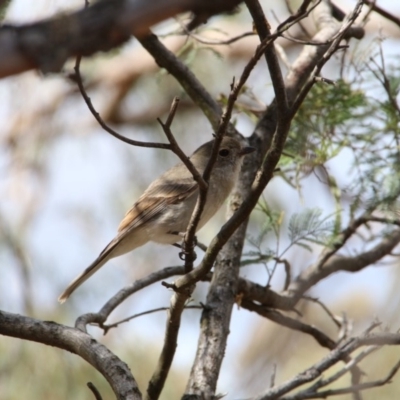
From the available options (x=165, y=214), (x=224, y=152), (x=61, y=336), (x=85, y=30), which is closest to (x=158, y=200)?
(x=165, y=214)

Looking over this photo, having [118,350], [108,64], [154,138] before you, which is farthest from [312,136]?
[108,64]

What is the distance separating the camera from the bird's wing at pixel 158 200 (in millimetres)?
5398

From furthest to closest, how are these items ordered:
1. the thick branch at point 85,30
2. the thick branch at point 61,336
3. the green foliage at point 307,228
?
1. the green foliage at point 307,228
2. the thick branch at point 61,336
3. the thick branch at point 85,30

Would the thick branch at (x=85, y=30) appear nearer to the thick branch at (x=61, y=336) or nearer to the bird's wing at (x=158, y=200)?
the thick branch at (x=61, y=336)

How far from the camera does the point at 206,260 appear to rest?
335 centimetres

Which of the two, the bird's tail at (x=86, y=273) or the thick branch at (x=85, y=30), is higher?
the bird's tail at (x=86, y=273)

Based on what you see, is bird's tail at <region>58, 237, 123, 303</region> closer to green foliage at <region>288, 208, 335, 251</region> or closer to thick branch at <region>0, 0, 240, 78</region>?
green foliage at <region>288, 208, 335, 251</region>

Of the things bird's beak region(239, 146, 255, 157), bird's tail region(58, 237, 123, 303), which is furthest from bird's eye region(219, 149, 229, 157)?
bird's tail region(58, 237, 123, 303)

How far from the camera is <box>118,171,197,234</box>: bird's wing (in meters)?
5.40

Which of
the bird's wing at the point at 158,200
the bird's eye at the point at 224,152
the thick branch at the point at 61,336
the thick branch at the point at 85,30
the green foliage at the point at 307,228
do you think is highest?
the bird's eye at the point at 224,152

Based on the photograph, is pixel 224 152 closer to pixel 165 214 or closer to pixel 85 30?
pixel 165 214

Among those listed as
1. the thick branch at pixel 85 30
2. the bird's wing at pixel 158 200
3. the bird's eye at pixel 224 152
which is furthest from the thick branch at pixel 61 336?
the bird's eye at pixel 224 152

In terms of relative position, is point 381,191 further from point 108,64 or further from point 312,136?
point 108,64

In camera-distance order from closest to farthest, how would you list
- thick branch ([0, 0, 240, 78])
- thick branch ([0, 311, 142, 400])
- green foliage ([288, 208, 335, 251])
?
thick branch ([0, 0, 240, 78]) < thick branch ([0, 311, 142, 400]) < green foliage ([288, 208, 335, 251])
